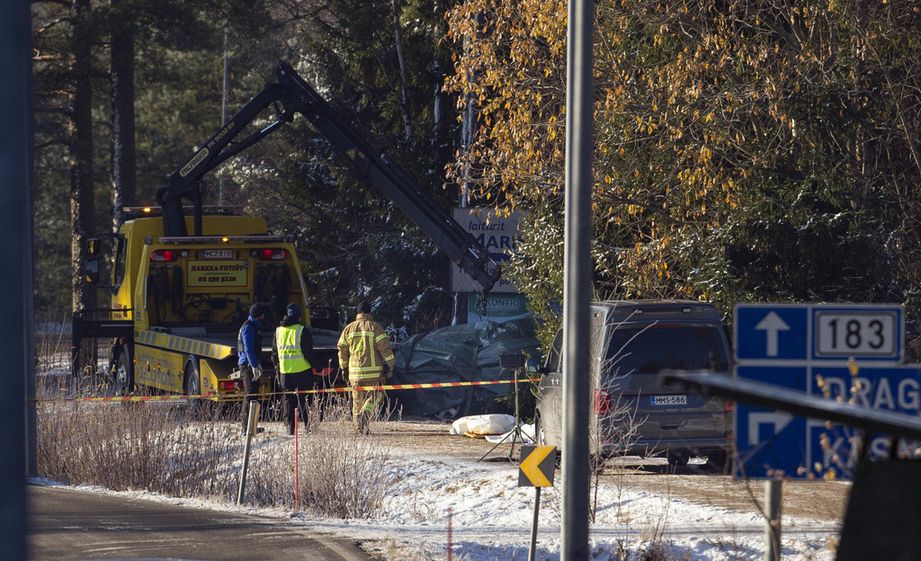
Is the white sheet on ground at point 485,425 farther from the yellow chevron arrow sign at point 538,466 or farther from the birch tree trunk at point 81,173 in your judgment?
the birch tree trunk at point 81,173

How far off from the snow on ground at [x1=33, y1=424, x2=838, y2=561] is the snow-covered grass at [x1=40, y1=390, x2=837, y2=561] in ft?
0.05

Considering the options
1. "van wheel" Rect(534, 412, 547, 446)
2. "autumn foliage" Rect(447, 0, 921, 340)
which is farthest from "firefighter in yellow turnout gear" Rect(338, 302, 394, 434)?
"van wheel" Rect(534, 412, 547, 446)

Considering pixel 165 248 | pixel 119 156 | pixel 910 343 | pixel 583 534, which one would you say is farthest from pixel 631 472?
pixel 119 156

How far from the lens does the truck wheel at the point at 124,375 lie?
24.0 m

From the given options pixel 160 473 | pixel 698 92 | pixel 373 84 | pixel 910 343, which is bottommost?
pixel 160 473

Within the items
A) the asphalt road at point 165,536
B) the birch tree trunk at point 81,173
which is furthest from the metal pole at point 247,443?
the birch tree trunk at point 81,173

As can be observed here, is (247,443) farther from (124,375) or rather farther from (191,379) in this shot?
(124,375)

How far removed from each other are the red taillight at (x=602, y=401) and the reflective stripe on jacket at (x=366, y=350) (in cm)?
521

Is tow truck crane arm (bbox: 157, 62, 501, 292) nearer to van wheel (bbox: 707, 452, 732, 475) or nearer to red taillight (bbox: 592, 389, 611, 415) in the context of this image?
van wheel (bbox: 707, 452, 732, 475)

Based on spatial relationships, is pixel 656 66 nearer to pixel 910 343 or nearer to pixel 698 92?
pixel 698 92

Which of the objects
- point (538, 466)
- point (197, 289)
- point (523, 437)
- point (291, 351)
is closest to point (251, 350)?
point (291, 351)

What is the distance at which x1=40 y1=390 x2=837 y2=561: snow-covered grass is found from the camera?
35.2 feet

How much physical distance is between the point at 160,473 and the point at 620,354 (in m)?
5.47

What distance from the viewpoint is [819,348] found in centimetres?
656
